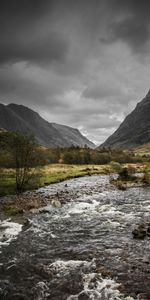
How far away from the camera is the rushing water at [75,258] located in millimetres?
13992

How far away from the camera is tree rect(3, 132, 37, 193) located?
48094 millimetres

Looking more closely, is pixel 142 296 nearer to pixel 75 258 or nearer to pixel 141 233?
pixel 75 258

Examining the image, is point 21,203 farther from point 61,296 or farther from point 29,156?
point 61,296

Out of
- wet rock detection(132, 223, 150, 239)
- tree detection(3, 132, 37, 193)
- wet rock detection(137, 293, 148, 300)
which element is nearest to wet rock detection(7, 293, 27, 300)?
wet rock detection(137, 293, 148, 300)

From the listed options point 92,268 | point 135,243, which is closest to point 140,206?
point 135,243

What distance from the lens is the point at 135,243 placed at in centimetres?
2055

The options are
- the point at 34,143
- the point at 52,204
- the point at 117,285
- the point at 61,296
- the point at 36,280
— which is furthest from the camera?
the point at 34,143

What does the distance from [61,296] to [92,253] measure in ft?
19.5

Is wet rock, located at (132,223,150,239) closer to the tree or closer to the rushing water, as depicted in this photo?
the rushing water

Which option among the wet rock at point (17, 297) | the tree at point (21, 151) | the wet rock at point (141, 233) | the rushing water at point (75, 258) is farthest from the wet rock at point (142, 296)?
the tree at point (21, 151)

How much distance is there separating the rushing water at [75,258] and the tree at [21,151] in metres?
20.4

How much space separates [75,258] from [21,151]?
34.3 m

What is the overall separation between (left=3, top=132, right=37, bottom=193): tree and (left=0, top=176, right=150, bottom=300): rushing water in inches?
804

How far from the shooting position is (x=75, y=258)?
1816cm
